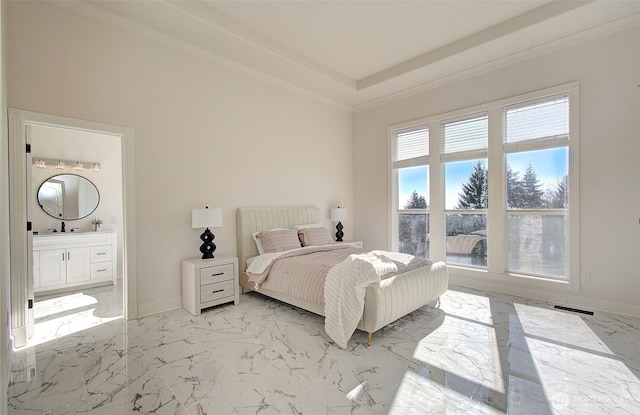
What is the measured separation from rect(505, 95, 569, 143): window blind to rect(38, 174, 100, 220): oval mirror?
682 cm

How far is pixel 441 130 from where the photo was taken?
4.97 m

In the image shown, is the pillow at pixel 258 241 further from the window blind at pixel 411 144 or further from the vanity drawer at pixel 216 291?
the window blind at pixel 411 144

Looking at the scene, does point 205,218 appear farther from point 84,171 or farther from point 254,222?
point 84,171

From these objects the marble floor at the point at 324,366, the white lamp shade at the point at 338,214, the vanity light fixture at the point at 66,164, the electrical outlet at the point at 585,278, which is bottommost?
the marble floor at the point at 324,366

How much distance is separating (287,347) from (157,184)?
243 centimetres

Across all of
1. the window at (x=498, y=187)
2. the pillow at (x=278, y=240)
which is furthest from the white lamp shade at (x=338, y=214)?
the pillow at (x=278, y=240)

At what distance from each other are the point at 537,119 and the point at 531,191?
38.1 inches

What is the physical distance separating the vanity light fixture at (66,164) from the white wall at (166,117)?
8.37 feet

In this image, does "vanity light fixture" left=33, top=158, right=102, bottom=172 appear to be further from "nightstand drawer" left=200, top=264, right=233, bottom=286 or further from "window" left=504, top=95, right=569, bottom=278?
"window" left=504, top=95, right=569, bottom=278

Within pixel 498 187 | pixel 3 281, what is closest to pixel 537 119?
pixel 498 187

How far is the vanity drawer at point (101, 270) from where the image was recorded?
15.8 feet

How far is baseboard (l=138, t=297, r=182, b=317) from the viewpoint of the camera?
11.4 ft

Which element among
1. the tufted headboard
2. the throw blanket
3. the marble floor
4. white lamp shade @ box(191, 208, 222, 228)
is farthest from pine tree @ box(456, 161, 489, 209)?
white lamp shade @ box(191, 208, 222, 228)

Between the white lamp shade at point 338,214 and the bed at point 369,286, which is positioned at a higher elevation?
the white lamp shade at point 338,214
